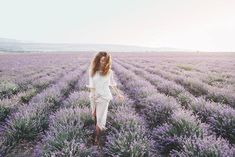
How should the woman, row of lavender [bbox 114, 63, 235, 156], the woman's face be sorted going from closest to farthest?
row of lavender [bbox 114, 63, 235, 156]
the woman's face
the woman

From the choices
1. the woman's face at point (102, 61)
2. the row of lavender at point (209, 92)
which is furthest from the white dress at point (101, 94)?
the row of lavender at point (209, 92)

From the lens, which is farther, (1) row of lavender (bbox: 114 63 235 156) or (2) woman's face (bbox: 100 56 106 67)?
(2) woman's face (bbox: 100 56 106 67)

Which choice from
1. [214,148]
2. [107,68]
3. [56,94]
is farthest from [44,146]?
[56,94]

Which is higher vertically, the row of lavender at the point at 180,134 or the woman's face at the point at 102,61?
the woman's face at the point at 102,61

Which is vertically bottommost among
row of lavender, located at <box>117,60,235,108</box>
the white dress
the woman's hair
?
row of lavender, located at <box>117,60,235,108</box>

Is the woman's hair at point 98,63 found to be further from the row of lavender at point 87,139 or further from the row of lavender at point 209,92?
the row of lavender at point 209,92

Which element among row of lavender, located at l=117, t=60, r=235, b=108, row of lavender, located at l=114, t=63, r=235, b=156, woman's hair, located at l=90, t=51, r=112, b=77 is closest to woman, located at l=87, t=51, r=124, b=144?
woman's hair, located at l=90, t=51, r=112, b=77

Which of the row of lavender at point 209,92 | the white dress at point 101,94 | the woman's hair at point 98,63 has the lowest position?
the row of lavender at point 209,92

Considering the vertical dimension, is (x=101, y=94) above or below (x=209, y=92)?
above

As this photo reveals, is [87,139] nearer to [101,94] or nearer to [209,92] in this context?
[101,94]

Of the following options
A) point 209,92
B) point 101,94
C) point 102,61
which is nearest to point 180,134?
point 101,94

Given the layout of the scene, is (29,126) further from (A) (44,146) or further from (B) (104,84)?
(B) (104,84)

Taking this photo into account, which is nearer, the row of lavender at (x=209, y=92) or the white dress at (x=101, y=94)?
the white dress at (x=101, y=94)

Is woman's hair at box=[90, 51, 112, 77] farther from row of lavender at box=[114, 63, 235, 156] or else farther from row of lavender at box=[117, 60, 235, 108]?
row of lavender at box=[117, 60, 235, 108]
